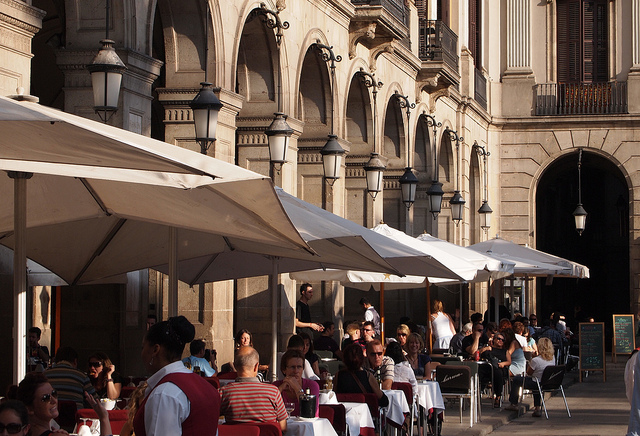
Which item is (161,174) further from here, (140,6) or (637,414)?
(140,6)

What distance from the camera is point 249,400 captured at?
731 cm

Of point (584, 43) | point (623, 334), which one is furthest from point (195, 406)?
point (584, 43)

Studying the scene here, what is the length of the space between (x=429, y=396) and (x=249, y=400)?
15.8ft

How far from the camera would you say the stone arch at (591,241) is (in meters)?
42.0

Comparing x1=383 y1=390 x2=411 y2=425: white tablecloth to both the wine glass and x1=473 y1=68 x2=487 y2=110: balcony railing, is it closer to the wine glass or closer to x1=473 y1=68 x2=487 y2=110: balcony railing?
the wine glass

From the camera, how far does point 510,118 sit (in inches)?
1371

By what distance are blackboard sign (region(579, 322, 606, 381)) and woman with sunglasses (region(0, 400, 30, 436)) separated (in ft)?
61.3

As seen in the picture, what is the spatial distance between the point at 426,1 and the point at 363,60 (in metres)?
5.70

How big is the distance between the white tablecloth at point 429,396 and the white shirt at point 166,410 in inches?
286

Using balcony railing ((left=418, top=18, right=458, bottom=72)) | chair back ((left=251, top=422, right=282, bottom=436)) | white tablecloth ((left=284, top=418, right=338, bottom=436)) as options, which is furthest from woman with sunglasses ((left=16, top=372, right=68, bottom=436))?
balcony railing ((left=418, top=18, right=458, bottom=72))

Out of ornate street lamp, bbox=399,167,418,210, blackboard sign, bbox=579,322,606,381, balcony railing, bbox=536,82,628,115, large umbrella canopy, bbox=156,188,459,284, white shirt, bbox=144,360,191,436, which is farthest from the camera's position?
balcony railing, bbox=536,82,628,115

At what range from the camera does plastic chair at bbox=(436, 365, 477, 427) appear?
44.2 ft

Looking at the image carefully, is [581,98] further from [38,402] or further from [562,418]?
[38,402]

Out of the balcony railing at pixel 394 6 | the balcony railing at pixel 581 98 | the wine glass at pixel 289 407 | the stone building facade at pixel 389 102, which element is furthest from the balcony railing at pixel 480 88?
the wine glass at pixel 289 407
